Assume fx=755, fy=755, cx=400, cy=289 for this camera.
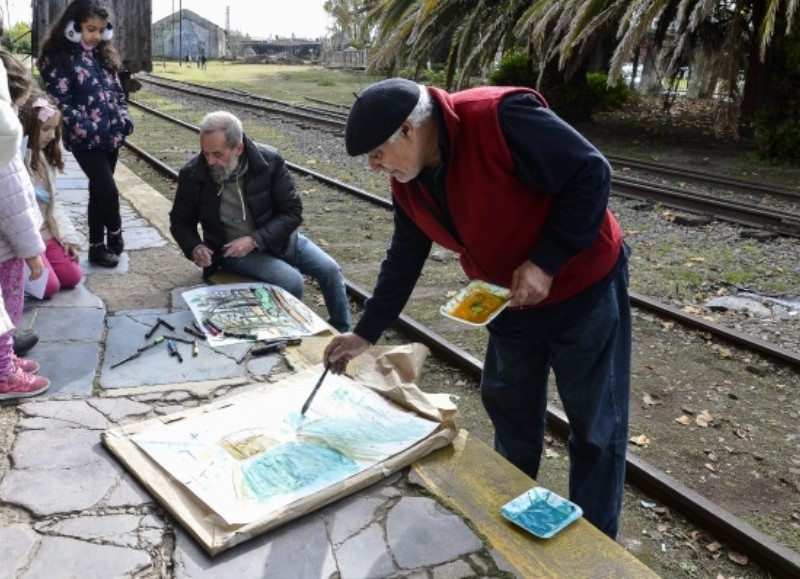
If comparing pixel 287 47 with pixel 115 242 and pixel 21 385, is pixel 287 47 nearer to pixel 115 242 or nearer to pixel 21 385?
pixel 115 242

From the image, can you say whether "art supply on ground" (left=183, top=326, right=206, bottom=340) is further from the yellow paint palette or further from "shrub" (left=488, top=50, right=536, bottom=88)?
"shrub" (left=488, top=50, right=536, bottom=88)

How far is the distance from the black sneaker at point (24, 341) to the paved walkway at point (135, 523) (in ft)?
1.28

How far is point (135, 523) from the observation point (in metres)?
2.49

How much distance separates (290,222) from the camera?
4.79m

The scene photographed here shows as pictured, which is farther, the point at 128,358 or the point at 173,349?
the point at 173,349

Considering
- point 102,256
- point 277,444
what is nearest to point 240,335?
point 277,444

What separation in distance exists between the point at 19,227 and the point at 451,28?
46.1 ft

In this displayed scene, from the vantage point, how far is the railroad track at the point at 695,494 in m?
2.82

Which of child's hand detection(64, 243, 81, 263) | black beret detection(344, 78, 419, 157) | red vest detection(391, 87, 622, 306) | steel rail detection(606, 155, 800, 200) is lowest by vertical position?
child's hand detection(64, 243, 81, 263)

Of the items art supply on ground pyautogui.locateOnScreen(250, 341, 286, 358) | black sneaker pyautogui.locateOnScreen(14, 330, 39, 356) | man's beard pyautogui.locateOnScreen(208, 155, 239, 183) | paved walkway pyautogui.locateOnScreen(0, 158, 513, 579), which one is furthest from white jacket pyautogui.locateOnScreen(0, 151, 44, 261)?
man's beard pyautogui.locateOnScreen(208, 155, 239, 183)

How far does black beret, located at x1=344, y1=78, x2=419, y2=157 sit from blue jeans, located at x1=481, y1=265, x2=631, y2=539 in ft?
2.67

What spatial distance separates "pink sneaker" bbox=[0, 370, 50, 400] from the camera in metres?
3.31

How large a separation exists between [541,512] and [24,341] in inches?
109

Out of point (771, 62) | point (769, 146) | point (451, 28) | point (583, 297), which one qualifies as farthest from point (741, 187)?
point (583, 297)
